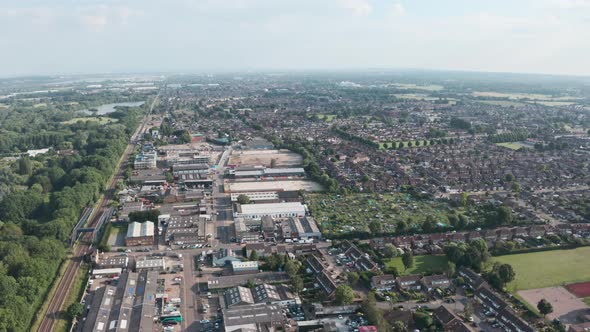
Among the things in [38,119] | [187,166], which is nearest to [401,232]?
[187,166]

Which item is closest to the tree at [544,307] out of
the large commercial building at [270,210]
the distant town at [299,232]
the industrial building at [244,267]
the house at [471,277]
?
the distant town at [299,232]

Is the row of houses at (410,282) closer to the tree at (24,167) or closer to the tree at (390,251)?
the tree at (390,251)

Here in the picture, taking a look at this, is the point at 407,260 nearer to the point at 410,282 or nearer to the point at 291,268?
the point at 410,282

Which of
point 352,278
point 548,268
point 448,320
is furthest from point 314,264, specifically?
point 548,268

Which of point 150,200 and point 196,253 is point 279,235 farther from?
point 150,200

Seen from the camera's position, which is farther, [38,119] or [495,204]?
[38,119]

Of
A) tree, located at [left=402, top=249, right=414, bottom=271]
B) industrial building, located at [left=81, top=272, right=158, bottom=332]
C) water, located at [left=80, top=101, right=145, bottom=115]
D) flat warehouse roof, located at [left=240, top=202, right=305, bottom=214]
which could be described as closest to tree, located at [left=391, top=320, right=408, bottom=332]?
tree, located at [left=402, top=249, right=414, bottom=271]
